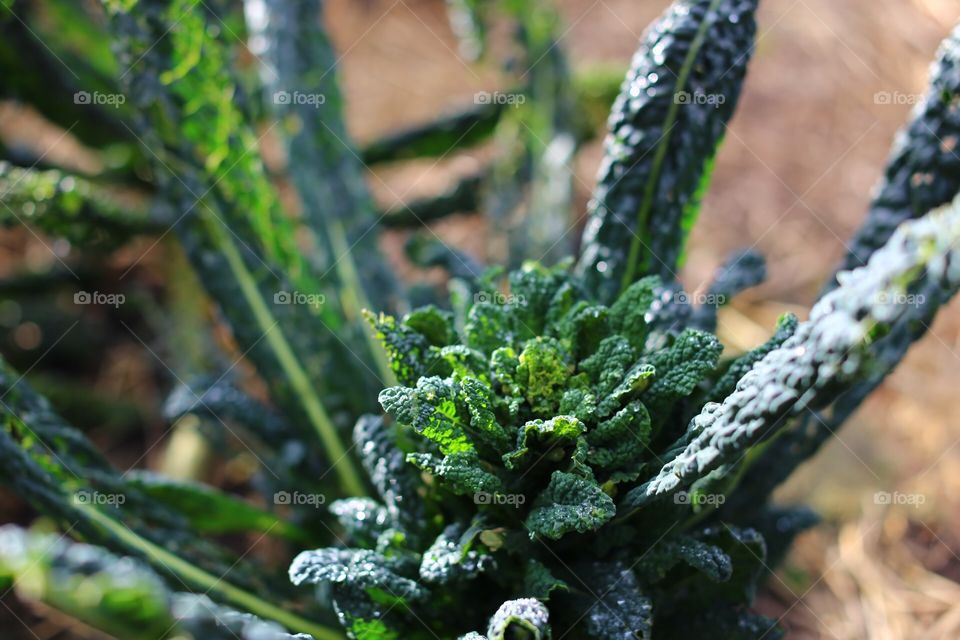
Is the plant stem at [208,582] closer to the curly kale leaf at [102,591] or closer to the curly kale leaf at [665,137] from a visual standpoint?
the curly kale leaf at [102,591]

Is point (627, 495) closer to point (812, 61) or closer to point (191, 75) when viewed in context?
point (191, 75)

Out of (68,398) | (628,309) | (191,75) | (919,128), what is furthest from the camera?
(68,398)

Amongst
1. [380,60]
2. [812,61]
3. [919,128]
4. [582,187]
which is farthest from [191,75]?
[812,61]

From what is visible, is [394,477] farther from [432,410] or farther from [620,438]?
[620,438]

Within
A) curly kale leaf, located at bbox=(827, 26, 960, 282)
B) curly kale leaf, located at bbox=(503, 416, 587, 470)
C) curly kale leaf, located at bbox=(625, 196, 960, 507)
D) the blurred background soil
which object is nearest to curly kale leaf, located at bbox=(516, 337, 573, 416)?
curly kale leaf, located at bbox=(503, 416, 587, 470)

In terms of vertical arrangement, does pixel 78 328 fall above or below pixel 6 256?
below

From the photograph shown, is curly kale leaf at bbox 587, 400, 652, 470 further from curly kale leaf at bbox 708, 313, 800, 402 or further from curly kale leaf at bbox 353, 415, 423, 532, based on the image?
curly kale leaf at bbox 353, 415, 423, 532

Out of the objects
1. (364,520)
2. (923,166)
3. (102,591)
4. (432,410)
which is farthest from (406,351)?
(923,166)
